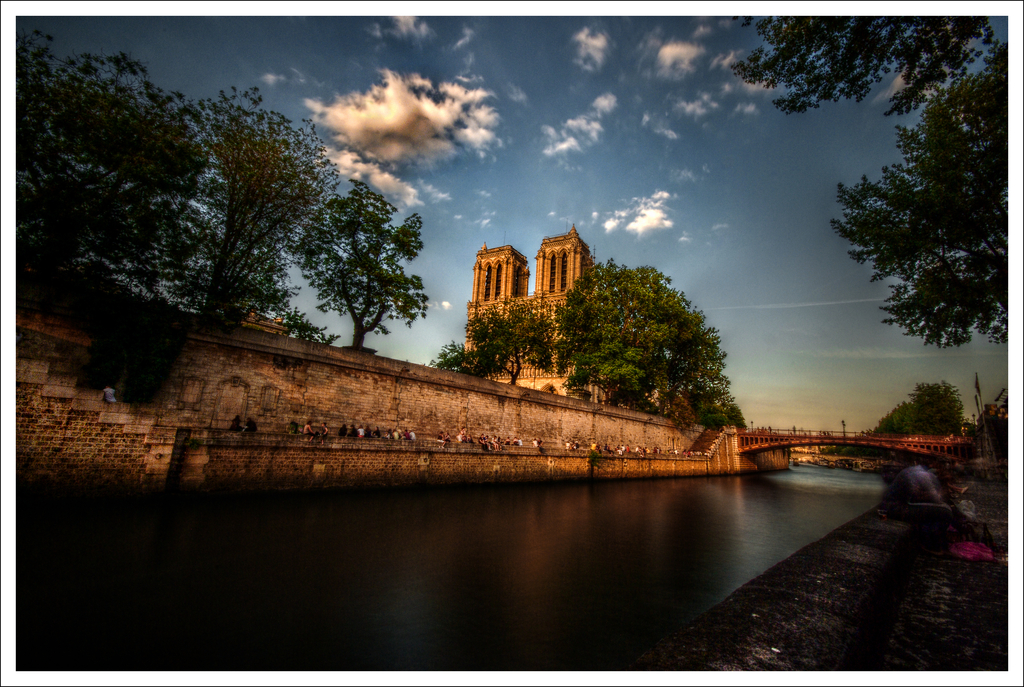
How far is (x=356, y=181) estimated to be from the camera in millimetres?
17062

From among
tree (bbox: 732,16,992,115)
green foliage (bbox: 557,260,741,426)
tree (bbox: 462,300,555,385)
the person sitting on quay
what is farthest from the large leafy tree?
tree (bbox: 462,300,555,385)

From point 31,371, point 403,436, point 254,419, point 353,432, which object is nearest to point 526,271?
point 403,436

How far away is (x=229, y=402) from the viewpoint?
12461 mm

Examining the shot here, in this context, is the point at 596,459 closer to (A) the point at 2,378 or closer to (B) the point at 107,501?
(B) the point at 107,501

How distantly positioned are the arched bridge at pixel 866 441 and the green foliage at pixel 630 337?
820cm

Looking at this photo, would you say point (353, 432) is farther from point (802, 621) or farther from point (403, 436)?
point (802, 621)

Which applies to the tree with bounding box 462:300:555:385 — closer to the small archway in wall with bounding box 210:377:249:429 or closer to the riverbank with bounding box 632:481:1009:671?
the small archway in wall with bounding box 210:377:249:429

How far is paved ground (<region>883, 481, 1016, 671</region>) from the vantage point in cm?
304

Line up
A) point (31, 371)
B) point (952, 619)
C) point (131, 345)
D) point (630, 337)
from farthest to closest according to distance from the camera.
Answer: point (630, 337)
point (131, 345)
point (31, 371)
point (952, 619)

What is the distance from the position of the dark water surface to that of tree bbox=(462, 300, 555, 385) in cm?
2106

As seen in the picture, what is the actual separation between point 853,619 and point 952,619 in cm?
174

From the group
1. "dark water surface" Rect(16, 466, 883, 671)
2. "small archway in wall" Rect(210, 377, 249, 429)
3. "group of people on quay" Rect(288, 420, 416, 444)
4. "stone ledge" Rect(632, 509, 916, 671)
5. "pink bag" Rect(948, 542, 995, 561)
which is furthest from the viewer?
"group of people on quay" Rect(288, 420, 416, 444)

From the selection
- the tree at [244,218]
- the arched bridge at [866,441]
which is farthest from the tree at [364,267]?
the arched bridge at [866,441]

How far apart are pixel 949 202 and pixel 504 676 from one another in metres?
15.0
